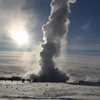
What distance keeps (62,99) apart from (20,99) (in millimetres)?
6999

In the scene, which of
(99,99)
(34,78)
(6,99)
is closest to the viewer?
(6,99)

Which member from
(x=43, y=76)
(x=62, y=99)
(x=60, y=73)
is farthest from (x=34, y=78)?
(x=62, y=99)

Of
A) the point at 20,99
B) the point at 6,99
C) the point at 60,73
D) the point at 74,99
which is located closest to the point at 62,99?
the point at 74,99

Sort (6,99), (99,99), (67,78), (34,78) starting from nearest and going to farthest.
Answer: (6,99), (99,99), (34,78), (67,78)

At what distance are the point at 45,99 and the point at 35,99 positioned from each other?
5.36 feet

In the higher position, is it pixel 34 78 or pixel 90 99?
pixel 34 78

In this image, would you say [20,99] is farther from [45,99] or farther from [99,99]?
[99,99]

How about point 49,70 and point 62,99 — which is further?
point 49,70

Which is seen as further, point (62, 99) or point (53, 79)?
point (53, 79)

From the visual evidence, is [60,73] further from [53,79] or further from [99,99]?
[99,99]

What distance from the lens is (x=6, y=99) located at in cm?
3309

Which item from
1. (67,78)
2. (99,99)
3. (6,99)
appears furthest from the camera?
(67,78)

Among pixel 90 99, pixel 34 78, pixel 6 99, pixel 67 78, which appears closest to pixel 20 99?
pixel 6 99

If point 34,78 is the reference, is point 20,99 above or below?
below
